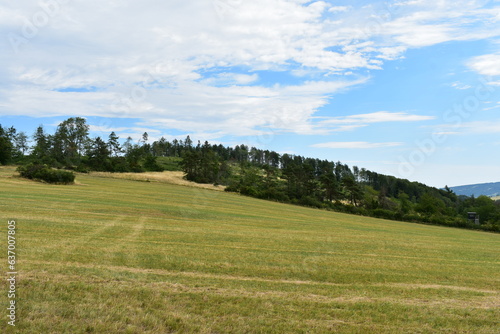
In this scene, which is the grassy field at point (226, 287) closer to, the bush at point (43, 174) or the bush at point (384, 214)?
the bush at point (43, 174)

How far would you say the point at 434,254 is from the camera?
2173 centimetres

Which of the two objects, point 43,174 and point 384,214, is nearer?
point 43,174

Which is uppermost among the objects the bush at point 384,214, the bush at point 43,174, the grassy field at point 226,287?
the bush at point 43,174

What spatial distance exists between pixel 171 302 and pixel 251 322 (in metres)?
2.24

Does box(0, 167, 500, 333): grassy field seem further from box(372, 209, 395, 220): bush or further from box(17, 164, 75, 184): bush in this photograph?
box(372, 209, 395, 220): bush

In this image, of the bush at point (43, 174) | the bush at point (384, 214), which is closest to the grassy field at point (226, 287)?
the bush at point (43, 174)

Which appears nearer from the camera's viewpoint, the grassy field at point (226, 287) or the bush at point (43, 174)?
the grassy field at point (226, 287)

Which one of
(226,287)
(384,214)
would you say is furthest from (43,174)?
(384,214)

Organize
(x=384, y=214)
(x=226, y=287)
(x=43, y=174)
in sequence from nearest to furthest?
(x=226, y=287), (x=43, y=174), (x=384, y=214)

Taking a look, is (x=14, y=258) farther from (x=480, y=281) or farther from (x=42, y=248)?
(x=480, y=281)

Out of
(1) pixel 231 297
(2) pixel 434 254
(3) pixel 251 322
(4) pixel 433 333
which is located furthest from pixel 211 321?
(2) pixel 434 254

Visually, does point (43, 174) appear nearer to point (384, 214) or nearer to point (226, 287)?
point (226, 287)

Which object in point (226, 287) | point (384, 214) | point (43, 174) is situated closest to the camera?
point (226, 287)

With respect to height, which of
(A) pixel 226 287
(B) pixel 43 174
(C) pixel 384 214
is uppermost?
(B) pixel 43 174
